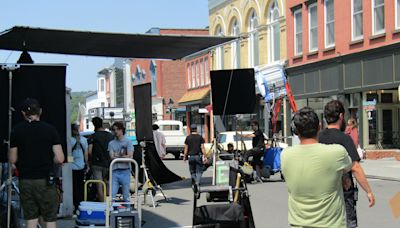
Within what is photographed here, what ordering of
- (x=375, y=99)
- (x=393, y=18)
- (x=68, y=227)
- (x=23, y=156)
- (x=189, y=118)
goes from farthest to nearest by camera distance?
(x=189, y=118) < (x=375, y=99) < (x=393, y=18) < (x=68, y=227) < (x=23, y=156)

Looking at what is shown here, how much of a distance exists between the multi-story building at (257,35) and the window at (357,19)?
4.65 metres

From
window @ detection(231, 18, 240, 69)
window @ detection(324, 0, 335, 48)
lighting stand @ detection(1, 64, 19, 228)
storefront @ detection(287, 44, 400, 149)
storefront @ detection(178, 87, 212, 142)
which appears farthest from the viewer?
storefront @ detection(178, 87, 212, 142)

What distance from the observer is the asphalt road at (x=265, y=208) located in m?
10.5

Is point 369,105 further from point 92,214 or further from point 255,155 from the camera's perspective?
point 92,214

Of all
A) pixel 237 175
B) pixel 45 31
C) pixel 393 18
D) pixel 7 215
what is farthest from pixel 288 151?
pixel 393 18

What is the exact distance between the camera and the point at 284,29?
32938mm

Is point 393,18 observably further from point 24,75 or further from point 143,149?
point 24,75

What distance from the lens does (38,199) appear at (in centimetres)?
706

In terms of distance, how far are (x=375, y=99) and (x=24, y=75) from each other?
21.0m

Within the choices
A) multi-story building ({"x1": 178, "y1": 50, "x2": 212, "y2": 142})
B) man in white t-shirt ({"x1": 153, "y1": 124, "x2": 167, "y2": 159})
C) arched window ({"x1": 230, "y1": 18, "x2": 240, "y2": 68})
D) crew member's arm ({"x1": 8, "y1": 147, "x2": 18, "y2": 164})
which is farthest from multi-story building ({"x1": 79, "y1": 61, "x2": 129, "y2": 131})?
crew member's arm ({"x1": 8, "y1": 147, "x2": 18, "y2": 164})

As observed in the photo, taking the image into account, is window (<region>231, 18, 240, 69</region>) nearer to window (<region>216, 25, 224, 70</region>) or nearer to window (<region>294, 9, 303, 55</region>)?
window (<region>216, 25, 224, 70</region>)

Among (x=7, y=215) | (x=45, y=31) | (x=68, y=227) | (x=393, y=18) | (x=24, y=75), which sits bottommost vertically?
(x=68, y=227)

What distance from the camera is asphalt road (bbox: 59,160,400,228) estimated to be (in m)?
10.5

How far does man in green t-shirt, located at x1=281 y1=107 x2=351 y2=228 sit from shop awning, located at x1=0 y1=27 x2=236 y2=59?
751 cm
